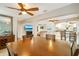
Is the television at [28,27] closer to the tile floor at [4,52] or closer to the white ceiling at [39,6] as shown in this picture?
the white ceiling at [39,6]

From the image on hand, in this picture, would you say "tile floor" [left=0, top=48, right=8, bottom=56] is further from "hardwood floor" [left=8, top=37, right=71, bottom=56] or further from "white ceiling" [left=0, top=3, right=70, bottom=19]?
"white ceiling" [left=0, top=3, right=70, bottom=19]

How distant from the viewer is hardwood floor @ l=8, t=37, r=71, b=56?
238 centimetres

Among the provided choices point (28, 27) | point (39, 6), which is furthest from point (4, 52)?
point (39, 6)

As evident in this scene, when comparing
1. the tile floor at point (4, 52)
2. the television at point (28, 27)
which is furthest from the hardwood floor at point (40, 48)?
the television at point (28, 27)

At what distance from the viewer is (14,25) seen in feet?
8.29

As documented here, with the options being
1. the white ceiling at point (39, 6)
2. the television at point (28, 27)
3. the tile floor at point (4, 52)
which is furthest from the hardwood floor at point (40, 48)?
the white ceiling at point (39, 6)

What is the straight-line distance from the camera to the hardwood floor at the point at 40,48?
238cm

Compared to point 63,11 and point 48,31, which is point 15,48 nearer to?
point 48,31

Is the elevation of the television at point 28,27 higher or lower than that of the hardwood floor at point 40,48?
higher

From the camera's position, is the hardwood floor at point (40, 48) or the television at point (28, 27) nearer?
the hardwood floor at point (40, 48)

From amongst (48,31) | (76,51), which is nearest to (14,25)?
(48,31)

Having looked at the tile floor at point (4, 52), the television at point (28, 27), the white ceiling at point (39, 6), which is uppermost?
the white ceiling at point (39, 6)

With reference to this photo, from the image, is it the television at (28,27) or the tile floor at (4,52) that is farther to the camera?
the television at (28,27)

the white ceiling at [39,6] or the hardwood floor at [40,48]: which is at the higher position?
the white ceiling at [39,6]
